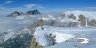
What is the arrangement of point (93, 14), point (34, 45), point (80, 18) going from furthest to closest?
point (93, 14)
point (80, 18)
point (34, 45)

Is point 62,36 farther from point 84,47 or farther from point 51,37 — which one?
point 84,47

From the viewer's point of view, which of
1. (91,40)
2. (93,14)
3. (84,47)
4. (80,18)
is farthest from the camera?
(93,14)

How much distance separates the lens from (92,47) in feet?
38.9

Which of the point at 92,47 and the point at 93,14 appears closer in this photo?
the point at 92,47

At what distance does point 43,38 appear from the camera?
49.6 ft

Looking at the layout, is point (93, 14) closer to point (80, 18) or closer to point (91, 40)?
point (80, 18)

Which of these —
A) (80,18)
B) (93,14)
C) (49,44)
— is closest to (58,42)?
(49,44)

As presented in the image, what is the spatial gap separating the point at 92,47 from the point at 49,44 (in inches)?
115

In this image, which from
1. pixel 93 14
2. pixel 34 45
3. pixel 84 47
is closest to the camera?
pixel 84 47

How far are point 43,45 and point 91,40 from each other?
7.89 ft

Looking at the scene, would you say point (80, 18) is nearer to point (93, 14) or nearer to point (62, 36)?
point (93, 14)

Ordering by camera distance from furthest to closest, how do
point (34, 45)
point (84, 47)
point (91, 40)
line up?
point (34, 45) → point (91, 40) → point (84, 47)

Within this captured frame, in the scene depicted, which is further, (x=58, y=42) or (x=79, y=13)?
(x=79, y=13)

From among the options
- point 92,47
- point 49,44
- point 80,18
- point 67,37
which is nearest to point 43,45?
point 49,44
